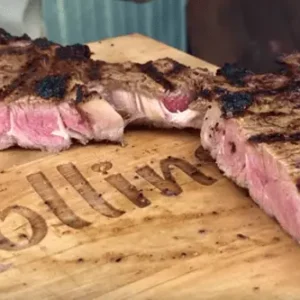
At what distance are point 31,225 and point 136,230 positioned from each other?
296mm

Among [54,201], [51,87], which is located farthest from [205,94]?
[54,201]

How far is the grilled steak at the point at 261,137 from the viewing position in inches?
77.5

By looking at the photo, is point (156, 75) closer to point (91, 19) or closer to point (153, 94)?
point (153, 94)

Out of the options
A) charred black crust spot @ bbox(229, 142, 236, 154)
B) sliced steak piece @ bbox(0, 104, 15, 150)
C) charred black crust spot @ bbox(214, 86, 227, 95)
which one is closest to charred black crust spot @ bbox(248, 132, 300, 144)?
charred black crust spot @ bbox(229, 142, 236, 154)

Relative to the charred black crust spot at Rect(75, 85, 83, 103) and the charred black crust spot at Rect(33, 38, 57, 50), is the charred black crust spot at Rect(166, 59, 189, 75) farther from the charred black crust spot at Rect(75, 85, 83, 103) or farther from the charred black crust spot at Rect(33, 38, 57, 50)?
the charred black crust spot at Rect(33, 38, 57, 50)

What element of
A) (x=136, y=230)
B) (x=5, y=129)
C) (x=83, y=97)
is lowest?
(x=136, y=230)

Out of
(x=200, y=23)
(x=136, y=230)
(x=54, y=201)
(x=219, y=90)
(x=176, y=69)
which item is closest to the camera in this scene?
(x=136, y=230)

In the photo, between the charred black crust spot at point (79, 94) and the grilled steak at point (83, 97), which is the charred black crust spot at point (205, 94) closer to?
the grilled steak at point (83, 97)

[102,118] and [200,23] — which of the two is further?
[200,23]

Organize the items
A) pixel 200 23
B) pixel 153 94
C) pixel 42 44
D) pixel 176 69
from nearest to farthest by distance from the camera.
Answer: pixel 153 94 → pixel 176 69 → pixel 42 44 → pixel 200 23

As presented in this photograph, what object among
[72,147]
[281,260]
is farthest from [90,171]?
[281,260]

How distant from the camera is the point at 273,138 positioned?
81.6 inches

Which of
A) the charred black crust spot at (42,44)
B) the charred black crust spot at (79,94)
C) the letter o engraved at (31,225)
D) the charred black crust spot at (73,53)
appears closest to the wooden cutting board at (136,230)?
the letter o engraved at (31,225)

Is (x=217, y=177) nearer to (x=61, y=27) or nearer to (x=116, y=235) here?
(x=116, y=235)
